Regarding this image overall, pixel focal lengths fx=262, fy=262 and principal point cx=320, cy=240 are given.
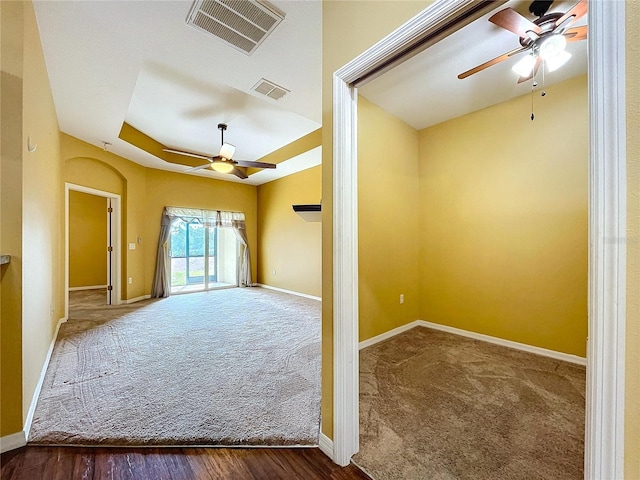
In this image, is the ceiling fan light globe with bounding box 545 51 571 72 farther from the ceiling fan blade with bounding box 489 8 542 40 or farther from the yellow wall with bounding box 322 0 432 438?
the yellow wall with bounding box 322 0 432 438

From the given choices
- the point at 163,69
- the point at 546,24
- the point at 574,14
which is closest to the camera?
the point at 574,14

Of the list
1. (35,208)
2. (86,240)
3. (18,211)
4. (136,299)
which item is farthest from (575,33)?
(86,240)

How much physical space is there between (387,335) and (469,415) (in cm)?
144

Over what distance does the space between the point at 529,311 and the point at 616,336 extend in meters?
2.76

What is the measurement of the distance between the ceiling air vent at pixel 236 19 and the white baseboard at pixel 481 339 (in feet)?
10.1

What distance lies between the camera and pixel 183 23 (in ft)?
6.19

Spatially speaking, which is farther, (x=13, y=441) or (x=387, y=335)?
(x=387, y=335)

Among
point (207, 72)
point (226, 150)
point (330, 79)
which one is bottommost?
point (330, 79)

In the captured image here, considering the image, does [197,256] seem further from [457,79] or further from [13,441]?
[457,79]

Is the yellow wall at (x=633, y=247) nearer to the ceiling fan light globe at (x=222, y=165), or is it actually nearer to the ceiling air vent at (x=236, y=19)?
the ceiling air vent at (x=236, y=19)

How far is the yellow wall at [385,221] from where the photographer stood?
3.04 m

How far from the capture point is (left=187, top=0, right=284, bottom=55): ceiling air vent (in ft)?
5.71

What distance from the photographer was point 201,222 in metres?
6.15

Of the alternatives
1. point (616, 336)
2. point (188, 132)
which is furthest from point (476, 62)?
point (188, 132)
